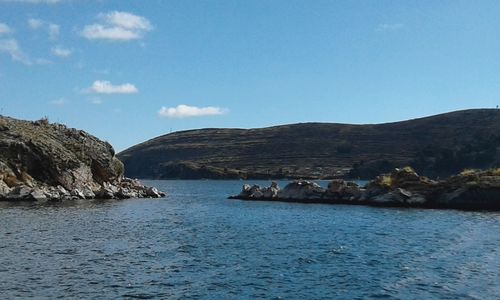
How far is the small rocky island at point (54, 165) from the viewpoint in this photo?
107m

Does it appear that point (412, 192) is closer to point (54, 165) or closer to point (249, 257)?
point (249, 257)

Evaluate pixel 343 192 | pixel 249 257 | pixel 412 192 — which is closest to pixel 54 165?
pixel 343 192

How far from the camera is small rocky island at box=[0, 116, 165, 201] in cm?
10656

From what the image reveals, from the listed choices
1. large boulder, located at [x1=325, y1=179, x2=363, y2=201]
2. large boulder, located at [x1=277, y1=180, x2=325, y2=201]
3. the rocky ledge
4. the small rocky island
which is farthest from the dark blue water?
large boulder, located at [x1=277, y1=180, x2=325, y2=201]

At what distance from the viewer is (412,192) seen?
96375mm

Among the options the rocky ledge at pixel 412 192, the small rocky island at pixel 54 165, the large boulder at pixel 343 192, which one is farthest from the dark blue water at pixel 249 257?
the small rocky island at pixel 54 165

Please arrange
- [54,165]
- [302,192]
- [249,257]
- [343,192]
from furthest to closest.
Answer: [302,192] < [54,165] < [343,192] < [249,257]

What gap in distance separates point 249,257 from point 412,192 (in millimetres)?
60736

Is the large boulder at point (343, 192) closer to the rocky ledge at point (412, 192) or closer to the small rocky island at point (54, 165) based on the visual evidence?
the rocky ledge at point (412, 192)

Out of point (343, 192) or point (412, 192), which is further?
Answer: point (343, 192)

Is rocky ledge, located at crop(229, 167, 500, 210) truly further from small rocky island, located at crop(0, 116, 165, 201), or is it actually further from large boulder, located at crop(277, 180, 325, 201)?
small rocky island, located at crop(0, 116, 165, 201)

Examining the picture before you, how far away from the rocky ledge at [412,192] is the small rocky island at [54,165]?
39.9 metres

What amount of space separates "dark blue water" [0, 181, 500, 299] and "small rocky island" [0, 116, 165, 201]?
35438mm

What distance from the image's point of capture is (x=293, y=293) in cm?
3130
